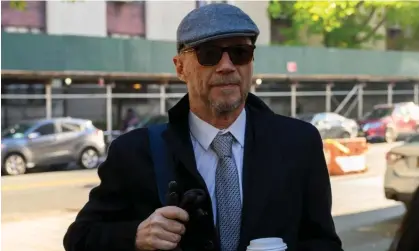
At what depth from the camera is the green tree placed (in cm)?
2705

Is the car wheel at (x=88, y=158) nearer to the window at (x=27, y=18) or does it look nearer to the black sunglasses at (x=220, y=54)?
the window at (x=27, y=18)

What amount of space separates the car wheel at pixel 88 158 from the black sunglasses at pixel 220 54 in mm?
16933

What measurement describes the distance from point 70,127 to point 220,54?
16.8 meters

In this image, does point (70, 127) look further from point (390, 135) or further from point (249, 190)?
point (249, 190)

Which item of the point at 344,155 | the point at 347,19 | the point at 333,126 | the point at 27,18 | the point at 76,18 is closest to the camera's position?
the point at 344,155

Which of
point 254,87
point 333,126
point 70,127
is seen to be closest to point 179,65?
point 70,127

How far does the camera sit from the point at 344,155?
1579 cm

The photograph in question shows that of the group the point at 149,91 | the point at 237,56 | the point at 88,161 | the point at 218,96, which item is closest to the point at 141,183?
the point at 218,96

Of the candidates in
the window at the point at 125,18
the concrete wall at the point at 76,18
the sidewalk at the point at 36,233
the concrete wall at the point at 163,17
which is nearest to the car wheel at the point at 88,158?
the concrete wall at the point at 76,18

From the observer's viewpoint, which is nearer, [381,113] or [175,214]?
[175,214]

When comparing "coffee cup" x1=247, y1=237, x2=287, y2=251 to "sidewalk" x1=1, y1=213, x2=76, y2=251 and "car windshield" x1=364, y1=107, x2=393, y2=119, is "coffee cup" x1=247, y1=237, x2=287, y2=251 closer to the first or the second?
"sidewalk" x1=1, y1=213, x2=76, y2=251

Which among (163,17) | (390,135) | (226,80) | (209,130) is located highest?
(163,17)

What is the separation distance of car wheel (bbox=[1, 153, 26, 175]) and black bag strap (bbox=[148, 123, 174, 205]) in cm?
1574

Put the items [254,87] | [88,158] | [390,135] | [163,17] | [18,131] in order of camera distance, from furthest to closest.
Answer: [163,17] → [254,87] → [390,135] → [88,158] → [18,131]
